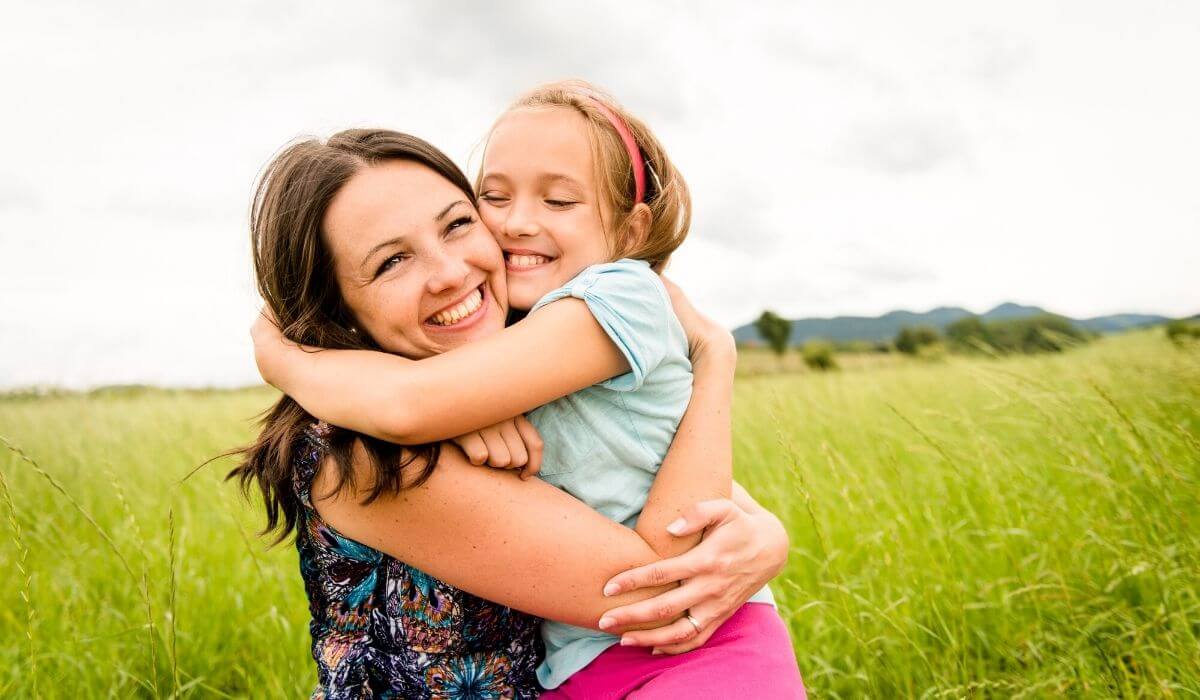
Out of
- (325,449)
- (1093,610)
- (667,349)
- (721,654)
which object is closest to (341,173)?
(325,449)

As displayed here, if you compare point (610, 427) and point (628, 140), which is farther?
point (628, 140)

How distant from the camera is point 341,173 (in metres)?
1.63

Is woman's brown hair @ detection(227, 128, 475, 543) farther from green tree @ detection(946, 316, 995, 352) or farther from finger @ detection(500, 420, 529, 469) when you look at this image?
green tree @ detection(946, 316, 995, 352)

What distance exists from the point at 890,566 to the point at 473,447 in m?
2.14

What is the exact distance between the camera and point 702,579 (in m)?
1.50

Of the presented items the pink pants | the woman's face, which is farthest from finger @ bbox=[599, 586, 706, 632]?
→ the woman's face

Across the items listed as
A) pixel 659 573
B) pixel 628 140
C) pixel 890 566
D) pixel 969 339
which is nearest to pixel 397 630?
pixel 659 573

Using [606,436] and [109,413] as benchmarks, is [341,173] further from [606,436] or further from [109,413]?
[109,413]

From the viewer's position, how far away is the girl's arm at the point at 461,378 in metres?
1.33

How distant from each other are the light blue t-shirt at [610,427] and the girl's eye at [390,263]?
0.32 meters

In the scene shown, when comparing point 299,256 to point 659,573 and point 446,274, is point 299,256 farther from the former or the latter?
point 659,573

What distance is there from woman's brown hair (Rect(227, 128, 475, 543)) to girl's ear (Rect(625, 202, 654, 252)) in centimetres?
54

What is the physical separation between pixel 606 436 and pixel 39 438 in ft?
20.6

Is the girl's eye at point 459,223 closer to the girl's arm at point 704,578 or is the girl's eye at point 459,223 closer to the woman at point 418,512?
the woman at point 418,512
